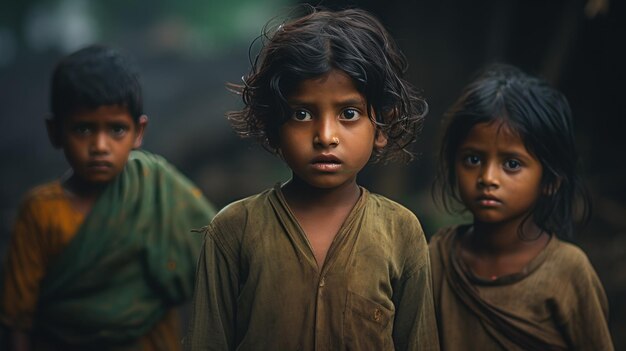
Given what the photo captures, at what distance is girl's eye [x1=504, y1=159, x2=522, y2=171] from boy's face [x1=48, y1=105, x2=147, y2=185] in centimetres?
159

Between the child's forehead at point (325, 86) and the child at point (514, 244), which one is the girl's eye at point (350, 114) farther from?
the child at point (514, 244)

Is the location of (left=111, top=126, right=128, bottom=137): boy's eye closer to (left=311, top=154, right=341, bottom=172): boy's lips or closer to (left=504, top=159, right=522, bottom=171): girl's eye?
(left=311, top=154, right=341, bottom=172): boy's lips

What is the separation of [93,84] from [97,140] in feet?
0.81

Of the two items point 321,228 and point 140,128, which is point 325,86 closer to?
point 321,228

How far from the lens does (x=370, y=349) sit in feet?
9.20

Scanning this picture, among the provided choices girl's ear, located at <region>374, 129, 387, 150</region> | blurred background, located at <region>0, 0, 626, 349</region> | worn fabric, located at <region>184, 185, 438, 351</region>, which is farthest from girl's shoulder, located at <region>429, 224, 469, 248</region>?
blurred background, located at <region>0, 0, 626, 349</region>

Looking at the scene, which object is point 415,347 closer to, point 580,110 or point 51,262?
point 51,262

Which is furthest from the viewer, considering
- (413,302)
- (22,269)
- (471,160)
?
(22,269)

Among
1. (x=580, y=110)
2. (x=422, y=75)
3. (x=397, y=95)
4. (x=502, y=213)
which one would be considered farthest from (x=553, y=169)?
(x=422, y=75)

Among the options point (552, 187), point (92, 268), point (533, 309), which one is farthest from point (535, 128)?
point (92, 268)

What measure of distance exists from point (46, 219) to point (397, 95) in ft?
5.78

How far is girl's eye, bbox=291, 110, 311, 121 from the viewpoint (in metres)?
2.77

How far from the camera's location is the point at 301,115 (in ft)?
9.11

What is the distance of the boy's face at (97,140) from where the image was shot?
3.77 metres
